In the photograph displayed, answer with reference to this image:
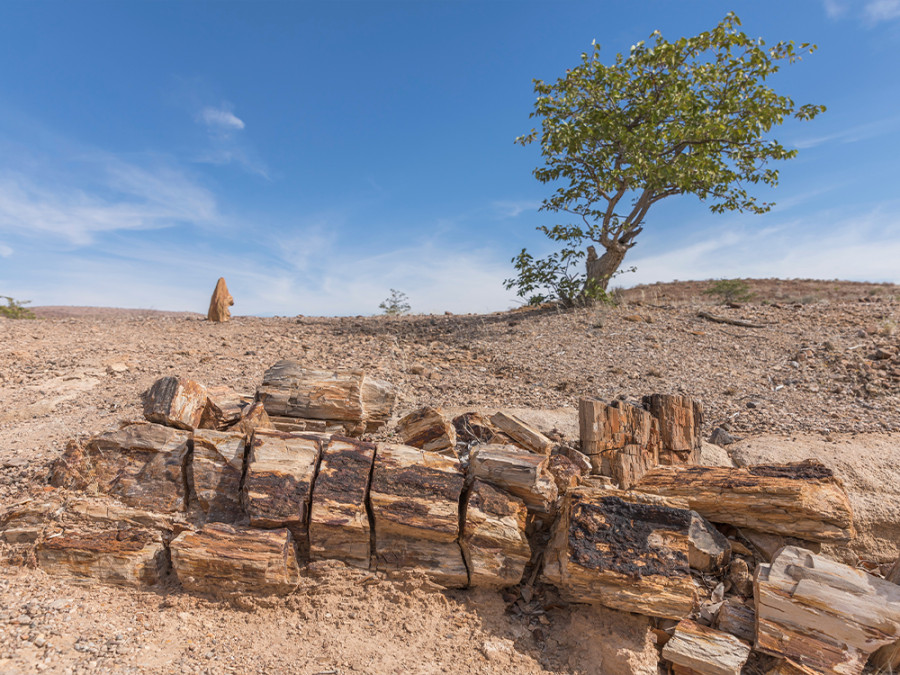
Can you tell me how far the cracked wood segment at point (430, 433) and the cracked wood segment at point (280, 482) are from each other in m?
0.95

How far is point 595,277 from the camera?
37.6 feet

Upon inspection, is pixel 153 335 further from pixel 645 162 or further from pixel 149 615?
pixel 645 162

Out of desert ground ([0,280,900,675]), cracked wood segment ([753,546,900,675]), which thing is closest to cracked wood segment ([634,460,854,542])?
cracked wood segment ([753,546,900,675])

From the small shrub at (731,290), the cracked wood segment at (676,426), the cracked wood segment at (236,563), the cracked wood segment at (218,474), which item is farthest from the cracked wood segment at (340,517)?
the small shrub at (731,290)

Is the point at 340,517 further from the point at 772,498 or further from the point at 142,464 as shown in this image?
the point at 772,498

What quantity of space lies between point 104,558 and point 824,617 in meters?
4.43

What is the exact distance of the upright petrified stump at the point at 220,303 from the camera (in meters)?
10.6

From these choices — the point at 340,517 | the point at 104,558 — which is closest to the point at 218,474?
the point at 104,558

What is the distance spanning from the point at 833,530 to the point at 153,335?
31.1ft

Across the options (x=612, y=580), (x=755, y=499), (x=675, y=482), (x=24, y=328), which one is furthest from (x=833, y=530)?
(x=24, y=328)

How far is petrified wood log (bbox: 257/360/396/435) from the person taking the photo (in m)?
4.30

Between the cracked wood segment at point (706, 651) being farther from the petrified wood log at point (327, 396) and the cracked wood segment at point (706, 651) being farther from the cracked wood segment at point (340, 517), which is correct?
the petrified wood log at point (327, 396)

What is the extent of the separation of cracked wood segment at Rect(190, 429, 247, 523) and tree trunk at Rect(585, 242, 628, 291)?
9.05 metres

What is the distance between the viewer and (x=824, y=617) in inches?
126
